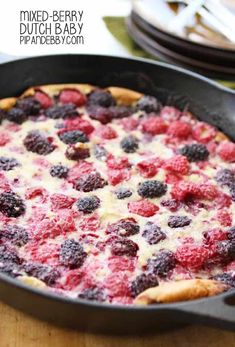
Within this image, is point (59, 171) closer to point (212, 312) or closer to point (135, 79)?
point (135, 79)

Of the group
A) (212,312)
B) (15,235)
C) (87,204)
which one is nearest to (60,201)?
(87,204)

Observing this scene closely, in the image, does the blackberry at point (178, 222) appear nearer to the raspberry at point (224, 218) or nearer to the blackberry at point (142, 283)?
the raspberry at point (224, 218)

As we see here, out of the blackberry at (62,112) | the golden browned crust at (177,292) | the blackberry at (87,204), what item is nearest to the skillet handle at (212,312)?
the golden browned crust at (177,292)

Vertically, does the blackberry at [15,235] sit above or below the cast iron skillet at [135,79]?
below

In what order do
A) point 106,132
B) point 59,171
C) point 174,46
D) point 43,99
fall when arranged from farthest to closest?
point 174,46 < point 43,99 < point 106,132 < point 59,171

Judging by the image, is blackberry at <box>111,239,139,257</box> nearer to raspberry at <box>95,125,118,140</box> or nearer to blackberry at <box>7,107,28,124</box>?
raspberry at <box>95,125,118,140</box>

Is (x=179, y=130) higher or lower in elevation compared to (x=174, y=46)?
lower

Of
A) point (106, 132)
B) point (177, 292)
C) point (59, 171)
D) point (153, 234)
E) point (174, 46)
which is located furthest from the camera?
point (174, 46)
